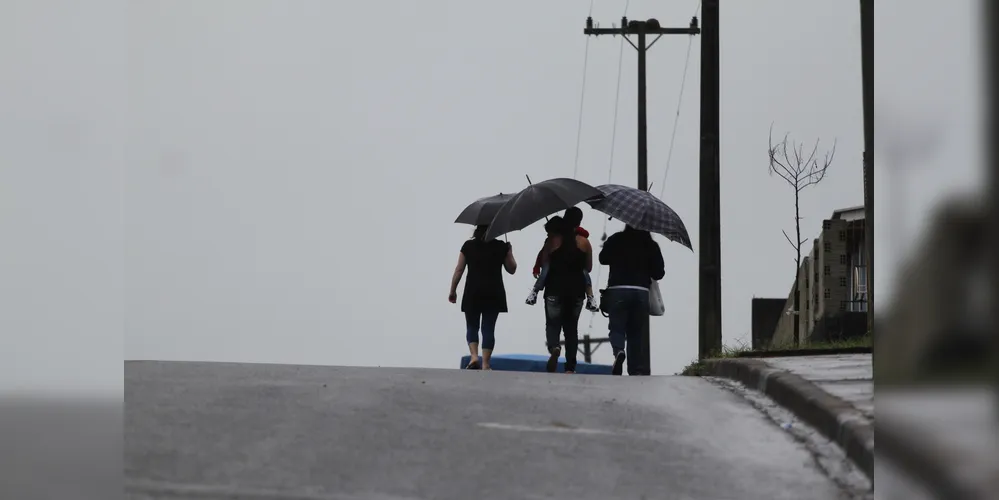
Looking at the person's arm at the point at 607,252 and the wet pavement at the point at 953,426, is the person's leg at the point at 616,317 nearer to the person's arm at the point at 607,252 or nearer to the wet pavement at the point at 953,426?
the person's arm at the point at 607,252

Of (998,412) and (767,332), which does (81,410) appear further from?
(767,332)

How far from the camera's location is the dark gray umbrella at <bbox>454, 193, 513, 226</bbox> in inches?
558

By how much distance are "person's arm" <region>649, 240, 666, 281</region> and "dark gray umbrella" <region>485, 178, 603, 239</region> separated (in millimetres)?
1544

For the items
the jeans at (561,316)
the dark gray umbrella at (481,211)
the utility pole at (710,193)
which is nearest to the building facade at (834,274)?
the utility pole at (710,193)

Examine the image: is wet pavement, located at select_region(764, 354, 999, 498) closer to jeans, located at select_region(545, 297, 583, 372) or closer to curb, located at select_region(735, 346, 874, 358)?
curb, located at select_region(735, 346, 874, 358)

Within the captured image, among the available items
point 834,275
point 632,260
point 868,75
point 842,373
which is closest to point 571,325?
point 632,260

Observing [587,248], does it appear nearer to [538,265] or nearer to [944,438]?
[538,265]

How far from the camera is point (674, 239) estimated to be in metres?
13.9

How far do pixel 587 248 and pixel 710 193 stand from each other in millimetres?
3911

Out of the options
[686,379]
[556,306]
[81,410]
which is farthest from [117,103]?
[556,306]

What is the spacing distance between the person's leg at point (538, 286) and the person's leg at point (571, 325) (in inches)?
12.2

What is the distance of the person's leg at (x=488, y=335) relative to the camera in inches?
505

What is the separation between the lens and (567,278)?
40.3 ft

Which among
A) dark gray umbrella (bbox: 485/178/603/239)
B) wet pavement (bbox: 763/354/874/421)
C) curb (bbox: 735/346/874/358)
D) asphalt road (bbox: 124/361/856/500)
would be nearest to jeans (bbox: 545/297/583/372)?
dark gray umbrella (bbox: 485/178/603/239)
